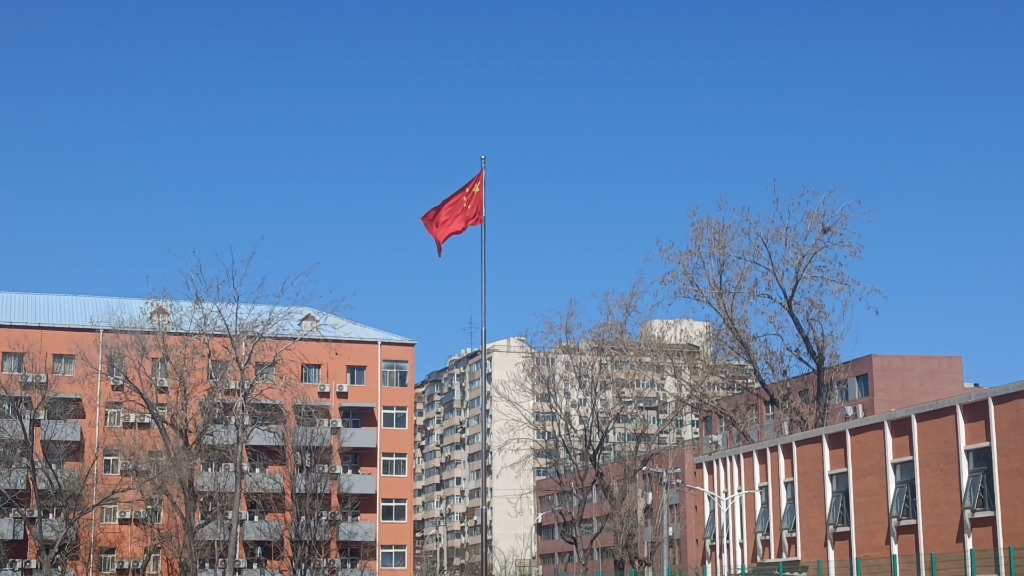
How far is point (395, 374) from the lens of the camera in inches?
2862

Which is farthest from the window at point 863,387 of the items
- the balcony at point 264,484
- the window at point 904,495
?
the window at point 904,495

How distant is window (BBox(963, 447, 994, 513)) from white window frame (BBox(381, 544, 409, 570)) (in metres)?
43.3

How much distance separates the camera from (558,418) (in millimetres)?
55875

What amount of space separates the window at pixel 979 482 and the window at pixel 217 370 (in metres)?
30.8

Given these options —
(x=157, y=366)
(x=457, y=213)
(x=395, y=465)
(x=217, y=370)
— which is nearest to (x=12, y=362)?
(x=157, y=366)

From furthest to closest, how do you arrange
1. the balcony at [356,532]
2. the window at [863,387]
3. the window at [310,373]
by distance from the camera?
the window at [863,387] < the window at [310,373] < the balcony at [356,532]

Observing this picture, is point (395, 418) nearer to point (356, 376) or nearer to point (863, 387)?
point (356, 376)

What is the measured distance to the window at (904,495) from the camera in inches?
1300

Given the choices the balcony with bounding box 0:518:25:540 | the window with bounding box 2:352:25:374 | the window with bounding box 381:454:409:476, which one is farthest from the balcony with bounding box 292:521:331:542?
the window with bounding box 2:352:25:374

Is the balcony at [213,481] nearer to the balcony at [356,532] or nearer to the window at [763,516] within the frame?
the balcony at [356,532]

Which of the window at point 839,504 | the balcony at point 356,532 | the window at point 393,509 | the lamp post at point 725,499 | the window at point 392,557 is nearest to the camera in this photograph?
the window at point 839,504

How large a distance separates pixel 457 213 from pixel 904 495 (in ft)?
48.0

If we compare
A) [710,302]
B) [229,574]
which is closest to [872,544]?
[710,302]

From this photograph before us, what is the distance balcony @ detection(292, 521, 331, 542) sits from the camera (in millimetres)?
63531
